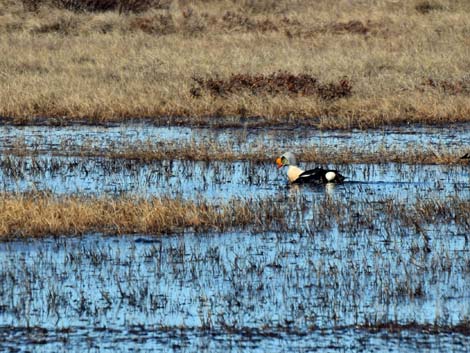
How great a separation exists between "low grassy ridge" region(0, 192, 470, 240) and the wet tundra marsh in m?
0.02

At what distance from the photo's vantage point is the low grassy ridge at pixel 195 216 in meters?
9.71

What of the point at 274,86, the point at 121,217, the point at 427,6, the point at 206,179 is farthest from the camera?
the point at 427,6

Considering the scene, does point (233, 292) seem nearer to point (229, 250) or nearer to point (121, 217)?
point (229, 250)

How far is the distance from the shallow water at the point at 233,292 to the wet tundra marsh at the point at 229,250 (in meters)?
0.02

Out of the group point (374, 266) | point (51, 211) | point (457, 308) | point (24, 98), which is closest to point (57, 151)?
point (24, 98)

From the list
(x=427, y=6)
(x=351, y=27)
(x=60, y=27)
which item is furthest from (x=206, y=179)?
(x=427, y=6)

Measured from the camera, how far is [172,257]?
344 inches

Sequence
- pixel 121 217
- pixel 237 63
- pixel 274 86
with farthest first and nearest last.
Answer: pixel 237 63
pixel 274 86
pixel 121 217

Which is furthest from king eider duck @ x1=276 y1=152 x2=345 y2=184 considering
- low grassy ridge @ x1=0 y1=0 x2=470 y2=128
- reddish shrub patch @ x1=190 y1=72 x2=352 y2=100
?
reddish shrub patch @ x1=190 y1=72 x2=352 y2=100

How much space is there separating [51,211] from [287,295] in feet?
9.87

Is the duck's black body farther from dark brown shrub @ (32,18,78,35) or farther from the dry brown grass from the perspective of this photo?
dark brown shrub @ (32,18,78,35)

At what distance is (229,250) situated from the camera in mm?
9086

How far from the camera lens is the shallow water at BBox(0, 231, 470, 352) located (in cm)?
662

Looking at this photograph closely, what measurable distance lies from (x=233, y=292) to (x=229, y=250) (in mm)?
1429
